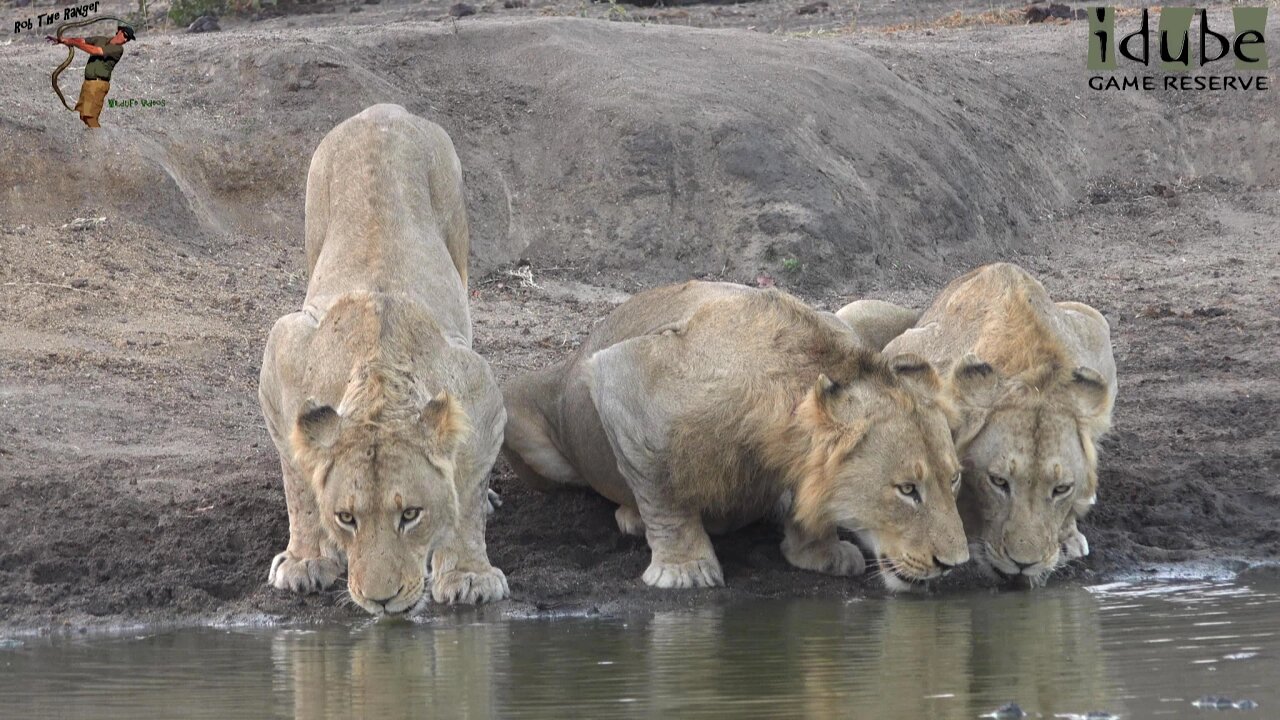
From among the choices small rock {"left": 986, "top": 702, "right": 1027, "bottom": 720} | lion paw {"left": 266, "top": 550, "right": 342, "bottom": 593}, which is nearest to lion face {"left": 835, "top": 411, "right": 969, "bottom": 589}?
small rock {"left": 986, "top": 702, "right": 1027, "bottom": 720}

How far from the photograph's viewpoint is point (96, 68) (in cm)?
1387

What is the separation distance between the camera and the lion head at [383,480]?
6316 mm

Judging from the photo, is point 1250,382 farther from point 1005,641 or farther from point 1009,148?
point 1009,148

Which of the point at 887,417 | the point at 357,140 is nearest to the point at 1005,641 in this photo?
the point at 887,417

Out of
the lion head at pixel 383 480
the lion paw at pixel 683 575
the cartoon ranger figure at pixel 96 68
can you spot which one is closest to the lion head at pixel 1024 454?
the lion paw at pixel 683 575

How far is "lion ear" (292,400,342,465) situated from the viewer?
6410 millimetres

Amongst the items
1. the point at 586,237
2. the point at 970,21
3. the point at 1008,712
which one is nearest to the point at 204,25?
the point at 586,237

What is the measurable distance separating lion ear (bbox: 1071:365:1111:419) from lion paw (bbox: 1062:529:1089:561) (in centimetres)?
69

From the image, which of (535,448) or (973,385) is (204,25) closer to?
(535,448)

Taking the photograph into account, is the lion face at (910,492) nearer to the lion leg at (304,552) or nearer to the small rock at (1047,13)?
the lion leg at (304,552)

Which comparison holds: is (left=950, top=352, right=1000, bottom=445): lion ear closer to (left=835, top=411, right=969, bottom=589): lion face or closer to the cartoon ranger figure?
(left=835, top=411, right=969, bottom=589): lion face

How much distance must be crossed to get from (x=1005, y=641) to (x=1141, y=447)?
3369 millimetres

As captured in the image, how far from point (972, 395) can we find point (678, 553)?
1.34m

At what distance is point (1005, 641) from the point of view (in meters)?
6.46
